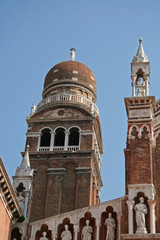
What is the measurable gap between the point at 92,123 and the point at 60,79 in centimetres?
573

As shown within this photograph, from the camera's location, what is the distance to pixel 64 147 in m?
34.2

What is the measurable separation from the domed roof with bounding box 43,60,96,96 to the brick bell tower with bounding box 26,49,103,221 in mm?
75

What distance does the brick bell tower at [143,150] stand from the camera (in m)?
17.0

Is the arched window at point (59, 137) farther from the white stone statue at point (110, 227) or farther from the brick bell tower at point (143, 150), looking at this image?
the white stone statue at point (110, 227)

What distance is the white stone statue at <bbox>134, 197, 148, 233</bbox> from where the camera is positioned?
1658 centimetres

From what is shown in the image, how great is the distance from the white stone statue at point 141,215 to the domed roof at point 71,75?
74.8ft

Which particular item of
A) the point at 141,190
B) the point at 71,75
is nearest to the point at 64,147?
the point at 71,75

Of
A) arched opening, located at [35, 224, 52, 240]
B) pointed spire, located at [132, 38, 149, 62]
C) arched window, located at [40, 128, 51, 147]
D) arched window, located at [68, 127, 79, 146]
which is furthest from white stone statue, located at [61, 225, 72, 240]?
arched window, located at [40, 128, 51, 147]

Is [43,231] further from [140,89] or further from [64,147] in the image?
[64,147]

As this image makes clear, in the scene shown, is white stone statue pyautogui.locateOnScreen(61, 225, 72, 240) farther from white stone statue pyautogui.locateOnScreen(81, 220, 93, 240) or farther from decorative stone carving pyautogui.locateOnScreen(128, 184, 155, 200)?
decorative stone carving pyautogui.locateOnScreen(128, 184, 155, 200)

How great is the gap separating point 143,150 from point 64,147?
16120 millimetres

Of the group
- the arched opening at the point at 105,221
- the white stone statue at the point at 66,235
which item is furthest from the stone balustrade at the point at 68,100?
the white stone statue at the point at 66,235

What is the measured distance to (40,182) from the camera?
3306 centimetres

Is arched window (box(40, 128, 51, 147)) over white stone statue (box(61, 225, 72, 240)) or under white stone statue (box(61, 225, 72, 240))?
over
